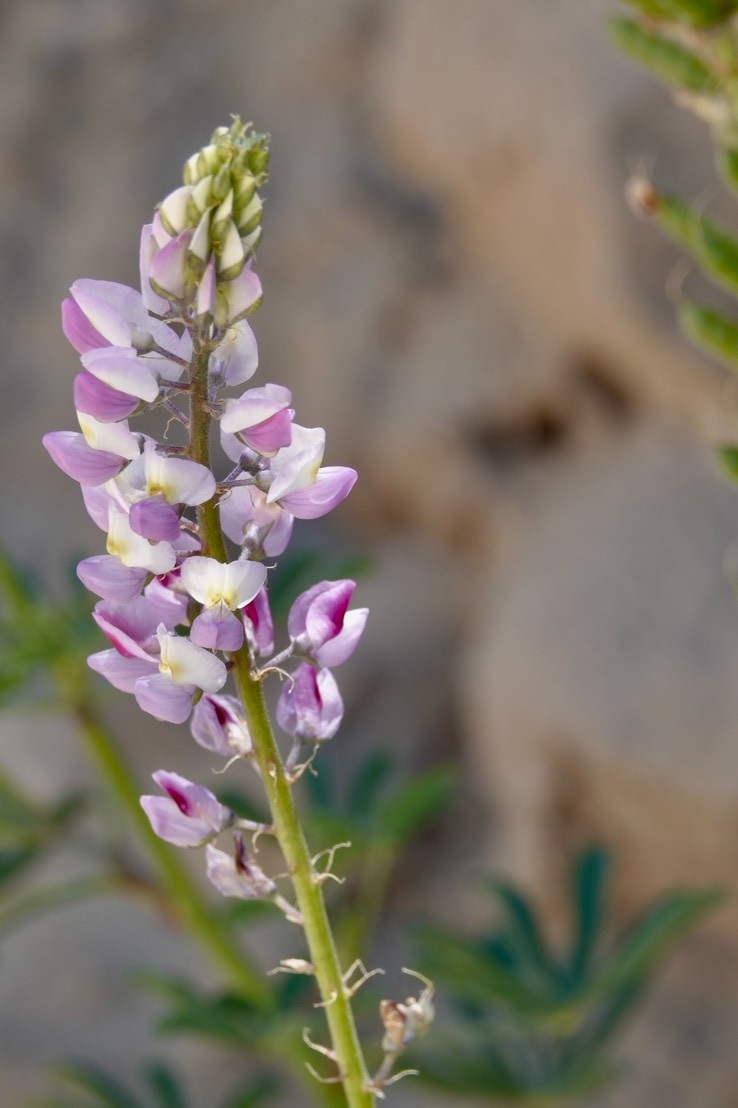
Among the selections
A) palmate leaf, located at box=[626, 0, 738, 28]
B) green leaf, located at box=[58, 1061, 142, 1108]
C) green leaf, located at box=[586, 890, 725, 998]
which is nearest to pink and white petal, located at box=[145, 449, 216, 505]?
palmate leaf, located at box=[626, 0, 738, 28]

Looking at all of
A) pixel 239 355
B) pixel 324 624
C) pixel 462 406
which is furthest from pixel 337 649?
pixel 462 406

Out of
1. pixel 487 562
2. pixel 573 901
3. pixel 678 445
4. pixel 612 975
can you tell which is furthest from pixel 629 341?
pixel 612 975

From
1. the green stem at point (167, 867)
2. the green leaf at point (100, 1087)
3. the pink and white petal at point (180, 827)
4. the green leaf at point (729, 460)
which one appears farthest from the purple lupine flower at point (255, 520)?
the green leaf at point (100, 1087)

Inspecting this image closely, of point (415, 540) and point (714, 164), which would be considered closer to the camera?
point (714, 164)

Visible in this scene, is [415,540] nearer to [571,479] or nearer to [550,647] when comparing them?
[571,479]

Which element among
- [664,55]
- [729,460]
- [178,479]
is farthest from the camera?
[664,55]

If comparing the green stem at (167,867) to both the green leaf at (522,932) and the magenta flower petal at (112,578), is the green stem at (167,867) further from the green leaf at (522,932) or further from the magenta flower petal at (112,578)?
the magenta flower petal at (112,578)

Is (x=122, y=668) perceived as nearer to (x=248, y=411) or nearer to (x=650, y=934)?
(x=248, y=411)
